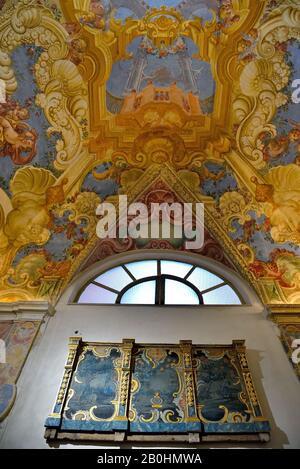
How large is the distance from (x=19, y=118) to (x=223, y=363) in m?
4.82

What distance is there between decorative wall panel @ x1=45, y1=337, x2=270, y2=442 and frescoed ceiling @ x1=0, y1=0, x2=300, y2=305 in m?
1.64

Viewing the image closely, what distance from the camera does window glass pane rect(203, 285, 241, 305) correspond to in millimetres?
6154

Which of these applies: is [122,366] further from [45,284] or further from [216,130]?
[216,130]

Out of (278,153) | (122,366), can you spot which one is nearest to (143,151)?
(278,153)

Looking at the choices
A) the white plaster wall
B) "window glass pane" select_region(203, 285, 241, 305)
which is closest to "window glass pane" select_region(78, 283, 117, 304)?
the white plaster wall

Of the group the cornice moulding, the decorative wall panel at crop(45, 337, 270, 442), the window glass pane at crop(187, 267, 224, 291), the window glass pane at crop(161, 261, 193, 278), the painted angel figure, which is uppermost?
the painted angel figure

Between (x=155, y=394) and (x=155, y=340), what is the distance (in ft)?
2.78

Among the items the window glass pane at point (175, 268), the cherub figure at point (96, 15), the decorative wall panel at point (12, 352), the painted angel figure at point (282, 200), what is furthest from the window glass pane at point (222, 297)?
the cherub figure at point (96, 15)

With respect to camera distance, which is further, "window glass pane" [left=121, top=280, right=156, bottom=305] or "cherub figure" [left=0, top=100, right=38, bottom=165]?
"window glass pane" [left=121, top=280, right=156, bottom=305]

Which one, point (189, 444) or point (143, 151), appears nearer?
point (189, 444)

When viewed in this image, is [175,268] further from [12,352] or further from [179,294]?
[12,352]

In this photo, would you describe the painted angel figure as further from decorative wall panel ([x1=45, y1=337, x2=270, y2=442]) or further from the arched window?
decorative wall panel ([x1=45, y1=337, x2=270, y2=442])

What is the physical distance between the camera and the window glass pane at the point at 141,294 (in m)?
6.11

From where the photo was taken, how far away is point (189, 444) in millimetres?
4121
